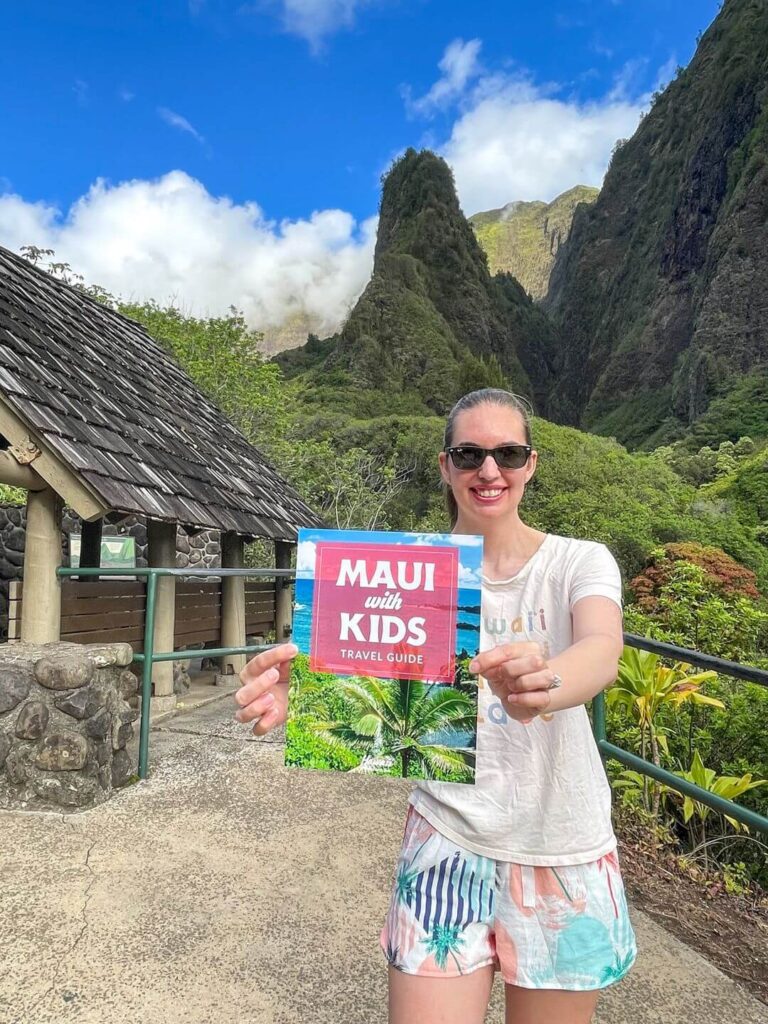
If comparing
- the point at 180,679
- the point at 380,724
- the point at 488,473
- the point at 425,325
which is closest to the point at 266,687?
the point at 380,724

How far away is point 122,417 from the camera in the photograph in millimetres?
5305

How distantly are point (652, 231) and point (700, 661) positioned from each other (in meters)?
65.8

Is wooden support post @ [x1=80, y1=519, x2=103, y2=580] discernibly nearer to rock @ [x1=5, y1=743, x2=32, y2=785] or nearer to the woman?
rock @ [x1=5, y1=743, x2=32, y2=785]

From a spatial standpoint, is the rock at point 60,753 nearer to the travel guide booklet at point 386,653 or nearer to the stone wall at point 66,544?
the travel guide booklet at point 386,653

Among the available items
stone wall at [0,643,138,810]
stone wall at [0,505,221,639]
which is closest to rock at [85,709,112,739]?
stone wall at [0,643,138,810]

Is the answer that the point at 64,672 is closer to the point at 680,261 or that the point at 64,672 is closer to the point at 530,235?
the point at 680,261

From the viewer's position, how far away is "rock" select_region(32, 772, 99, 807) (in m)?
3.45

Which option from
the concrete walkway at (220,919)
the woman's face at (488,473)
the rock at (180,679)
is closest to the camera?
the woman's face at (488,473)

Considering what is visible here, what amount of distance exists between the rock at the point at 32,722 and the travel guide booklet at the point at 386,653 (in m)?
2.90

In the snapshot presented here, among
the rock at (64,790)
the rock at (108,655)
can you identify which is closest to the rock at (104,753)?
the rock at (64,790)

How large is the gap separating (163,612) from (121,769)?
2226mm

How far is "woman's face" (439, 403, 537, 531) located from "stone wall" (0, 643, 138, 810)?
292 cm

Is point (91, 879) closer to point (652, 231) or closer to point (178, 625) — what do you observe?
point (178, 625)

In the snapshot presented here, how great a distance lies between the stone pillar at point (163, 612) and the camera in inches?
229
